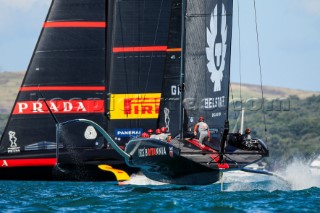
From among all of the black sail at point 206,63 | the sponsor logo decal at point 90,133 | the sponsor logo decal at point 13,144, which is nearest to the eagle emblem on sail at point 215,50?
the black sail at point 206,63

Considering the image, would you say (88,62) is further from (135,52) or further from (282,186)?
(282,186)

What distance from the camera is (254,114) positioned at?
422 ft

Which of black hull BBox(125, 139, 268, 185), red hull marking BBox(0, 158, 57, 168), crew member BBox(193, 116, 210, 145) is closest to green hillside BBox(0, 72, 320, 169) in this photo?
red hull marking BBox(0, 158, 57, 168)

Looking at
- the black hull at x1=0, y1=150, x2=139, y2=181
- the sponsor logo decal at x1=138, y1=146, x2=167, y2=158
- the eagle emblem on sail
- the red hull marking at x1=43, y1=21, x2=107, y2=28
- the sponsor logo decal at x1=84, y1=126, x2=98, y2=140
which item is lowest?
the black hull at x1=0, y1=150, x2=139, y2=181

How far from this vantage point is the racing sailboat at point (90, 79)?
40156 millimetres

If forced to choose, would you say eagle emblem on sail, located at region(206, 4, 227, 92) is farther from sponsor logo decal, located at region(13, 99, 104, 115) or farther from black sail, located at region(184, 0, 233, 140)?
sponsor logo decal, located at region(13, 99, 104, 115)

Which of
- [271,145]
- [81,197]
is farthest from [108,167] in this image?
[271,145]

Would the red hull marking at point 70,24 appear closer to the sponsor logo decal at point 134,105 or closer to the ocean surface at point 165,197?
the sponsor logo decal at point 134,105

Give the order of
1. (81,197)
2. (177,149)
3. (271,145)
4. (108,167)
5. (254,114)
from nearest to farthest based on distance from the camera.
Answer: (81,197)
(177,149)
(108,167)
(271,145)
(254,114)

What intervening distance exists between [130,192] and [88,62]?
1094cm

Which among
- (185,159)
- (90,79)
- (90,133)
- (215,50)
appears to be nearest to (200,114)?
(215,50)

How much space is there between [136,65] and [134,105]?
5.00 feet

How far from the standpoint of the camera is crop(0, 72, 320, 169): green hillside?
330 feet

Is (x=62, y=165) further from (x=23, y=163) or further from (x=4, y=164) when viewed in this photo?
(x=4, y=164)
